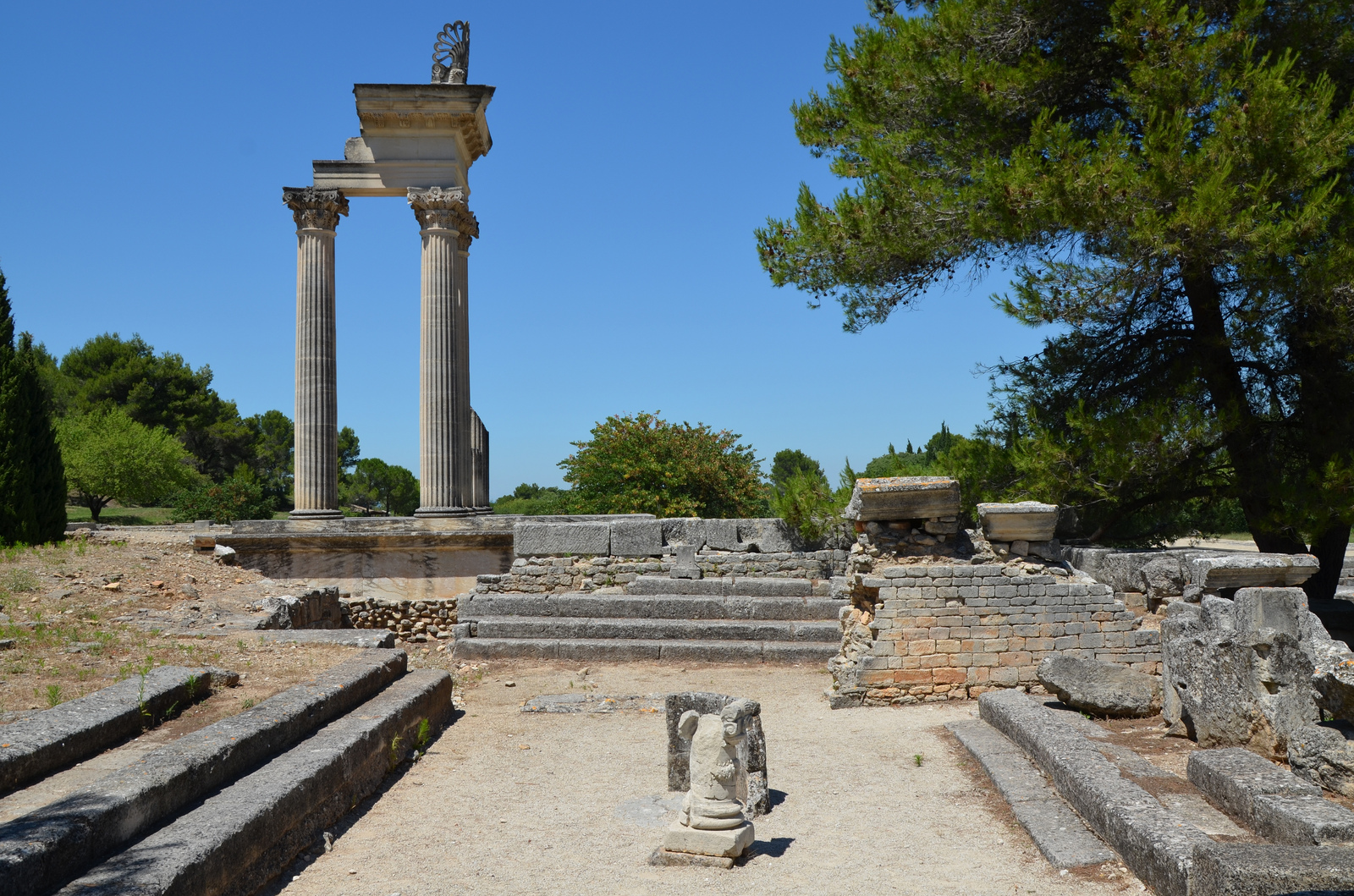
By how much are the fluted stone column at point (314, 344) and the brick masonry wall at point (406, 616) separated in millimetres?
1869

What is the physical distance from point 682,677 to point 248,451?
1483 inches

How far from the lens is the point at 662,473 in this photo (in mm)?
17844

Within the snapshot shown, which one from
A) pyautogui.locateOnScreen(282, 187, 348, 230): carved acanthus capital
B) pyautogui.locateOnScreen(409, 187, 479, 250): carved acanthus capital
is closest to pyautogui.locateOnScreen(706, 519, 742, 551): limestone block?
pyautogui.locateOnScreen(409, 187, 479, 250): carved acanthus capital

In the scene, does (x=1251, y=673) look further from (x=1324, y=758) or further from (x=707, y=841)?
(x=707, y=841)

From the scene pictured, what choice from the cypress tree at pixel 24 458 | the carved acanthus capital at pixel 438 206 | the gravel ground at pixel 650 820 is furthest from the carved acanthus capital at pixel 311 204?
the gravel ground at pixel 650 820

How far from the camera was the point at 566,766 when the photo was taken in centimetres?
638

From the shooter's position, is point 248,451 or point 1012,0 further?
point 248,451

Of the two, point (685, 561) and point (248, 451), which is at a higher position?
point (248, 451)

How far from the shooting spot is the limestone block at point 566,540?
38.8ft

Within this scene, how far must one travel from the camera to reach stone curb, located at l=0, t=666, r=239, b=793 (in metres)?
4.32

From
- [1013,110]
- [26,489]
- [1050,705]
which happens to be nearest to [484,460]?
[26,489]

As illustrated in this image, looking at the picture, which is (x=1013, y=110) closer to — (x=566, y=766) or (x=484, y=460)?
(x=566, y=766)

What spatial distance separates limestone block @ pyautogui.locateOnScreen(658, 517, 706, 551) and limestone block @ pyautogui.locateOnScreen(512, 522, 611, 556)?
738 mm

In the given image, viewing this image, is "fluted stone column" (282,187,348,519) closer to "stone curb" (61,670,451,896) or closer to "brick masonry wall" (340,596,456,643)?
"brick masonry wall" (340,596,456,643)
